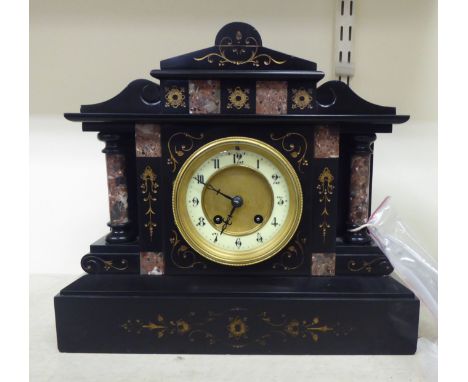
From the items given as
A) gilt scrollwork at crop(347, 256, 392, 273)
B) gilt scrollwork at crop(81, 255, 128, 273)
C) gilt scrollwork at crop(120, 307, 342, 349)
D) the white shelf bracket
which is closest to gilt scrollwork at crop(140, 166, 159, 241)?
gilt scrollwork at crop(81, 255, 128, 273)

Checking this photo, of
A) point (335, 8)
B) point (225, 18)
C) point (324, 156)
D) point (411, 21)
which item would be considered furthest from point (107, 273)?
point (411, 21)

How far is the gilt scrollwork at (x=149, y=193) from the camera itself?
1060 mm

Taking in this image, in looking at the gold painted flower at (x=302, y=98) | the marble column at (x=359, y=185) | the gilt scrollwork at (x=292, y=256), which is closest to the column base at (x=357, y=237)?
the marble column at (x=359, y=185)

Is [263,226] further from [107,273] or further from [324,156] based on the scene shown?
[107,273]

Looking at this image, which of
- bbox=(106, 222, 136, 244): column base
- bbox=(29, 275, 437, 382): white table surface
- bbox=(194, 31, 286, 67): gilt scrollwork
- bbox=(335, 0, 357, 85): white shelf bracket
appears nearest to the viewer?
bbox=(29, 275, 437, 382): white table surface

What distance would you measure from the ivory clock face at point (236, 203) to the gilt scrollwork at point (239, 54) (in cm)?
22

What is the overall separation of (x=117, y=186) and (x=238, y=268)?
412 millimetres

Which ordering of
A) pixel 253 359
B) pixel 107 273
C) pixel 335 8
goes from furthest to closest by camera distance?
pixel 335 8 < pixel 107 273 < pixel 253 359

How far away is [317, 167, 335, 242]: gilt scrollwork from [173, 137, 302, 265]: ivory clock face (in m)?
0.07

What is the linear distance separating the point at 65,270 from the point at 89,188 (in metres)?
0.37

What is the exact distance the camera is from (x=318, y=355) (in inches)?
38.8

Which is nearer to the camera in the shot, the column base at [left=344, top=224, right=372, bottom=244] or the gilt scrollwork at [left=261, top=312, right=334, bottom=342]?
the gilt scrollwork at [left=261, top=312, right=334, bottom=342]

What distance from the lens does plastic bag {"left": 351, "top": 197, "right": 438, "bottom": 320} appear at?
3.34 ft

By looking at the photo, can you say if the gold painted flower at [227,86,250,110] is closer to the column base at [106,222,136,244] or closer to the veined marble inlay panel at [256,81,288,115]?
the veined marble inlay panel at [256,81,288,115]
